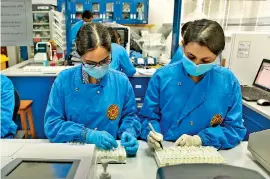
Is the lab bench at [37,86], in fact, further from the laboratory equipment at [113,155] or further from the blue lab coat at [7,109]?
the laboratory equipment at [113,155]

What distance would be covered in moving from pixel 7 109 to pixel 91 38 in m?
0.73

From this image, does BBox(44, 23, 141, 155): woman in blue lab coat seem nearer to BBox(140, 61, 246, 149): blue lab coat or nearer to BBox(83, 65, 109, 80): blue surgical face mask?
BBox(83, 65, 109, 80): blue surgical face mask

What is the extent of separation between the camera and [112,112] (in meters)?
1.27

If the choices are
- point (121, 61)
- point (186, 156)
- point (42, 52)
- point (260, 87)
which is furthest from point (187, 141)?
point (42, 52)

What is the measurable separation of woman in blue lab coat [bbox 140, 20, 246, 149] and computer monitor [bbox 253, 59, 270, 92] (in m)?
1.50

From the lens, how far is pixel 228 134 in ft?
3.80

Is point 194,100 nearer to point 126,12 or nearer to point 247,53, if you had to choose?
point 247,53

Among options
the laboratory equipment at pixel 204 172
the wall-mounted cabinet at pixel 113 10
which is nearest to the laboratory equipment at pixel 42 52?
the wall-mounted cabinet at pixel 113 10

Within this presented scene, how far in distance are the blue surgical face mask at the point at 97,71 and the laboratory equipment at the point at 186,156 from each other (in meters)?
0.48

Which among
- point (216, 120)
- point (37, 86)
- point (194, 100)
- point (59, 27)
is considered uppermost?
point (59, 27)

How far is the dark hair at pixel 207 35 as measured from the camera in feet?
3.62

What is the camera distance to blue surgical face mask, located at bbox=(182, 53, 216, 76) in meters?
1.16

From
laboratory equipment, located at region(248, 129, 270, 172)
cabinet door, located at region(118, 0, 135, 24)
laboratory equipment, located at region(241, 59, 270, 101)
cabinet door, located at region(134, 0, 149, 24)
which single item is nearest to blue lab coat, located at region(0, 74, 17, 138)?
laboratory equipment, located at region(248, 129, 270, 172)

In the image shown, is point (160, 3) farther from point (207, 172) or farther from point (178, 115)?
point (207, 172)
